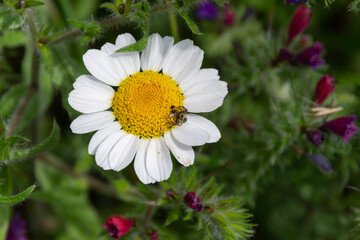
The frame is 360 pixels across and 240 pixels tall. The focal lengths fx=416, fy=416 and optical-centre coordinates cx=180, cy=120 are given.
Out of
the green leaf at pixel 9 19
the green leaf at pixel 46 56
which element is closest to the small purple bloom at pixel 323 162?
the green leaf at pixel 46 56

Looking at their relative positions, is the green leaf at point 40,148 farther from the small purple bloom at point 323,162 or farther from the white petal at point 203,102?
the small purple bloom at point 323,162

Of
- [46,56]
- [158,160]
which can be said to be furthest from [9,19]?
[158,160]

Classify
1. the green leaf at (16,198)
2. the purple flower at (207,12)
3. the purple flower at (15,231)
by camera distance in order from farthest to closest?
the purple flower at (207,12) → the purple flower at (15,231) → the green leaf at (16,198)

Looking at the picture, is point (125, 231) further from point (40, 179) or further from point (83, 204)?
point (40, 179)

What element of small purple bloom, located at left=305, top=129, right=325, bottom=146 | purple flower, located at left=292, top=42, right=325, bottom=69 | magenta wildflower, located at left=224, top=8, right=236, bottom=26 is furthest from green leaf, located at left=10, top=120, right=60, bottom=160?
magenta wildflower, located at left=224, top=8, right=236, bottom=26

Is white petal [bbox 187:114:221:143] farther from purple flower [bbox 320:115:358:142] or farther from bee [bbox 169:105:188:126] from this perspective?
purple flower [bbox 320:115:358:142]

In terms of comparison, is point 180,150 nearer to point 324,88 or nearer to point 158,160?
point 158,160
